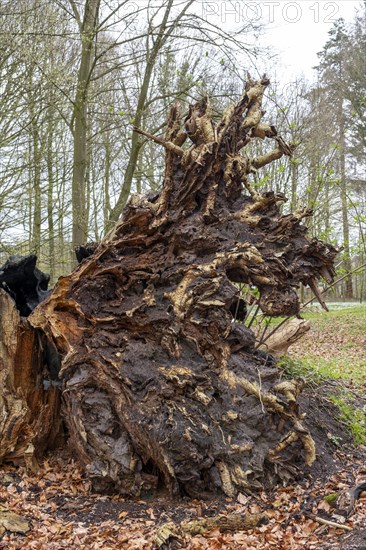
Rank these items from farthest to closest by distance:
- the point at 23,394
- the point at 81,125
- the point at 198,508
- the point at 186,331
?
the point at 81,125, the point at 23,394, the point at 186,331, the point at 198,508

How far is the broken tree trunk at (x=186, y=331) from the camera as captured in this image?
414 centimetres

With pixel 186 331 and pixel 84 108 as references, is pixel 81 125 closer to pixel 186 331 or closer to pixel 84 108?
pixel 84 108


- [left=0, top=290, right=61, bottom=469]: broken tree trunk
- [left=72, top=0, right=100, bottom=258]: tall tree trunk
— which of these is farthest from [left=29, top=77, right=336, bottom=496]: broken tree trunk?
[left=72, top=0, right=100, bottom=258]: tall tree trunk

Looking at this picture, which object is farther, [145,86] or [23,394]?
[145,86]

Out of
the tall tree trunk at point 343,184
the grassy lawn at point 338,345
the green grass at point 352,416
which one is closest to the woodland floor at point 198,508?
the green grass at point 352,416

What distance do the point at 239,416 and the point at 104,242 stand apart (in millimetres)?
2140

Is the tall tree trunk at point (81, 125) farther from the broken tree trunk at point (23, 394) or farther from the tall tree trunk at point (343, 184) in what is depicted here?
the tall tree trunk at point (343, 184)

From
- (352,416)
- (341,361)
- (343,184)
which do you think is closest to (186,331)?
(352,416)

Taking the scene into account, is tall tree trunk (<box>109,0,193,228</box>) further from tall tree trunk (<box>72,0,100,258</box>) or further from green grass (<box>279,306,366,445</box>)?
green grass (<box>279,306,366,445</box>)

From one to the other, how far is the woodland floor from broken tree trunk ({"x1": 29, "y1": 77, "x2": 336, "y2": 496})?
0.65 ft

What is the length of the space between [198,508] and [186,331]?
152cm

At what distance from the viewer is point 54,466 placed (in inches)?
192

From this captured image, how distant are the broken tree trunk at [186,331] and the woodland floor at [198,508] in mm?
197

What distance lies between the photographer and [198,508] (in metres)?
3.86
